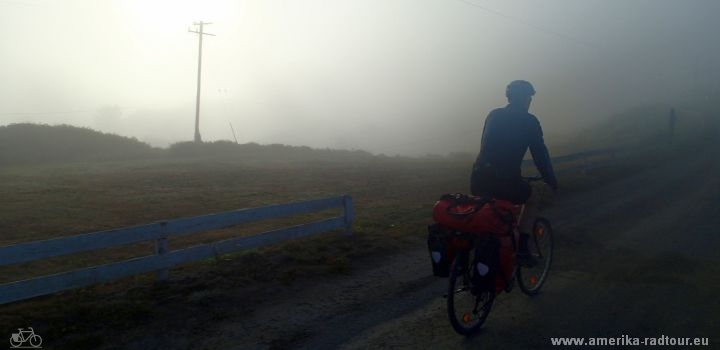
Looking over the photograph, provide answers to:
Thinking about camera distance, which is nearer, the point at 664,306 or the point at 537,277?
the point at 664,306

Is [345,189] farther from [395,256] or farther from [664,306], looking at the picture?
[664,306]

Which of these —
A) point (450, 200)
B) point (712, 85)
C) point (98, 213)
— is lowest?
point (98, 213)

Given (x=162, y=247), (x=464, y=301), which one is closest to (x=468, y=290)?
(x=464, y=301)

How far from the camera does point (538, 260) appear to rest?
6.38 meters

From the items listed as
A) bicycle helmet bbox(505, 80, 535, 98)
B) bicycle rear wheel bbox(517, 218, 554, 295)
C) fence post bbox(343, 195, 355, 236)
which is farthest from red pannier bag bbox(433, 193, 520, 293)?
fence post bbox(343, 195, 355, 236)

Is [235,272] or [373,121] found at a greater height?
[373,121]

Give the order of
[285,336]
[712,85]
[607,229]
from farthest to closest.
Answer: [712,85]
[607,229]
[285,336]

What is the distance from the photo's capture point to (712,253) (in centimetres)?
826

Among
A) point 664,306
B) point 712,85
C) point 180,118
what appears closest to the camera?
point 664,306

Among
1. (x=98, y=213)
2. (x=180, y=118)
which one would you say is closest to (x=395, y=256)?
(x=98, y=213)

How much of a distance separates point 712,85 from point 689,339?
95.3 meters

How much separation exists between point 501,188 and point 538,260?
141cm
